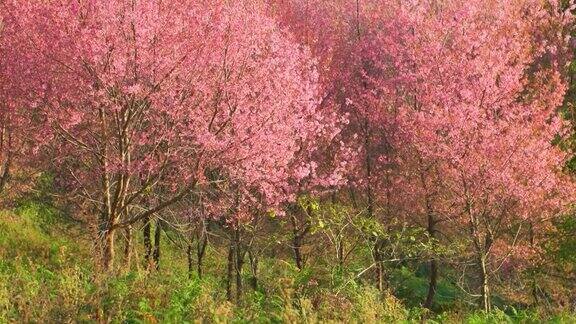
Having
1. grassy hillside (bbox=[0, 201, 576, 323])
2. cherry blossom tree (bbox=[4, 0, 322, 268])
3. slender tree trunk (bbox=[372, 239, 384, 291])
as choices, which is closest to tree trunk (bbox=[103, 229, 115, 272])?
cherry blossom tree (bbox=[4, 0, 322, 268])

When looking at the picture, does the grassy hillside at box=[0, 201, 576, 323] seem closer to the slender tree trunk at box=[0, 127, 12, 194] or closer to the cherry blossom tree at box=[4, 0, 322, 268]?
the cherry blossom tree at box=[4, 0, 322, 268]

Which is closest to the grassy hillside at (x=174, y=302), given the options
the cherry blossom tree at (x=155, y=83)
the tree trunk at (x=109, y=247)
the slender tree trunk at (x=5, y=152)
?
the tree trunk at (x=109, y=247)

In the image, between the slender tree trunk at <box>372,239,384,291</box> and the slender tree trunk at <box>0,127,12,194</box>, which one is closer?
the slender tree trunk at <box>0,127,12,194</box>

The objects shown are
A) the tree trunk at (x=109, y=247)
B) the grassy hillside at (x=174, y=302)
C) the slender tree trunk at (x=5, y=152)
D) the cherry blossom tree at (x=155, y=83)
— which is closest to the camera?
the grassy hillside at (x=174, y=302)

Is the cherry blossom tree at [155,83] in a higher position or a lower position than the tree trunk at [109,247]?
higher

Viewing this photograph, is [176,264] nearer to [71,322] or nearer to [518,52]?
[518,52]

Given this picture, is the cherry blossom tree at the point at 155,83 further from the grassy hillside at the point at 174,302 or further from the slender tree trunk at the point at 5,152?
the grassy hillside at the point at 174,302

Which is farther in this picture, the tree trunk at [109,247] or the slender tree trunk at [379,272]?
the slender tree trunk at [379,272]

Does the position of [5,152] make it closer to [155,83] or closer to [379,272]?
[155,83]

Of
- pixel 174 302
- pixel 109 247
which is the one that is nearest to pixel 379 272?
pixel 109 247

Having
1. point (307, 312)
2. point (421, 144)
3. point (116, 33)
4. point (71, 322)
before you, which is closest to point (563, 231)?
point (421, 144)

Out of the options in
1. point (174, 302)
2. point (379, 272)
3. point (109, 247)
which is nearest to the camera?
point (174, 302)

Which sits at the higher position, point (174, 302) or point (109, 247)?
point (109, 247)

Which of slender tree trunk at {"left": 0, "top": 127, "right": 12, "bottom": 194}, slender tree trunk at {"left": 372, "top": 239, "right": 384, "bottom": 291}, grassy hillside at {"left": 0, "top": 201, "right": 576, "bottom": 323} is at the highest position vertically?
slender tree trunk at {"left": 0, "top": 127, "right": 12, "bottom": 194}
